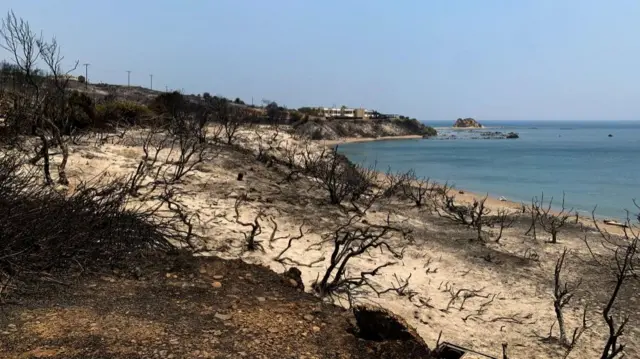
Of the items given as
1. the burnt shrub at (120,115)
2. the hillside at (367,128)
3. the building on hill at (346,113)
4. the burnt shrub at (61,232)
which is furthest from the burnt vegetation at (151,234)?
the building on hill at (346,113)

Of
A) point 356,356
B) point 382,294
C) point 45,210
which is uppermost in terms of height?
point 45,210

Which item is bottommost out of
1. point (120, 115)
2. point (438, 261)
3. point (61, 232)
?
point (438, 261)

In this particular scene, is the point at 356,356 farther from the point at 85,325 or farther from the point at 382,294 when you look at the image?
the point at 382,294

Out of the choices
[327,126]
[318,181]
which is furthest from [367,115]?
[318,181]

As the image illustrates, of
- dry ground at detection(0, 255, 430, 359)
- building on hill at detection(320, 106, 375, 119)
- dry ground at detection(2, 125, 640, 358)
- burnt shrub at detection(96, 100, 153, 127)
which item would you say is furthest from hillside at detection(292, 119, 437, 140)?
dry ground at detection(0, 255, 430, 359)

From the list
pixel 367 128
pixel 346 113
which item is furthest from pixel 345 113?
pixel 367 128

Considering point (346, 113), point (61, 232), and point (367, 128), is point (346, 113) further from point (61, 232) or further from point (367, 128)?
point (61, 232)

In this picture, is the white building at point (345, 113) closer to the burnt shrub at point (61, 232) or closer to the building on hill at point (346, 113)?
the building on hill at point (346, 113)

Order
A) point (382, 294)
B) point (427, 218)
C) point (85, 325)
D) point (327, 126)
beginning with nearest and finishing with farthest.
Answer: point (85, 325)
point (382, 294)
point (427, 218)
point (327, 126)

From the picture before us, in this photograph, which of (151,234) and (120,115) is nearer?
(151,234)

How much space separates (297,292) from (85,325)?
246 cm

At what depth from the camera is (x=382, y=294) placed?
748 cm

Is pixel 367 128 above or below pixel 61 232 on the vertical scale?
above

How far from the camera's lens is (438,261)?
9820 mm
